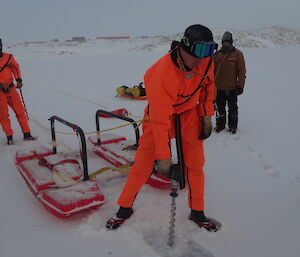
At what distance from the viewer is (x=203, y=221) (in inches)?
109

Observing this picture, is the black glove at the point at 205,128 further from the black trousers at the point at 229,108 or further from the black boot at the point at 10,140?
the black boot at the point at 10,140

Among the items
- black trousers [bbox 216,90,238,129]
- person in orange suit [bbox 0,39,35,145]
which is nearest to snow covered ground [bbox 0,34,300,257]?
black trousers [bbox 216,90,238,129]

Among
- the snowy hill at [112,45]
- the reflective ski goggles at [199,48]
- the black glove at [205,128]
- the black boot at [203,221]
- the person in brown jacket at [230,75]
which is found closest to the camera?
the reflective ski goggles at [199,48]

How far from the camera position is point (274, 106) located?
7.80 m

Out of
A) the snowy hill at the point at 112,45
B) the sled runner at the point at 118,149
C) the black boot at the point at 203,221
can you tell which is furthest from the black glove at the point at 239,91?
the snowy hill at the point at 112,45

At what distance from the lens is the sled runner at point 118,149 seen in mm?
3529

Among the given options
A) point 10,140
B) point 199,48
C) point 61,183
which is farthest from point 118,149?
point 199,48

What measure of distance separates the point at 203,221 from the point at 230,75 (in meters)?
3.33

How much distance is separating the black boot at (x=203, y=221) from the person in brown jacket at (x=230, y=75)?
311cm

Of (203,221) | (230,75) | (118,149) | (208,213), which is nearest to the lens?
(203,221)

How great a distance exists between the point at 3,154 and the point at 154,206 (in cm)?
320

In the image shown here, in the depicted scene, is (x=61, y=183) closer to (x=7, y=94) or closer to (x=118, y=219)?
(x=118, y=219)

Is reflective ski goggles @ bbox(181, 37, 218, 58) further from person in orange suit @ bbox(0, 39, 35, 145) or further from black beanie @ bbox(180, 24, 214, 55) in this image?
person in orange suit @ bbox(0, 39, 35, 145)

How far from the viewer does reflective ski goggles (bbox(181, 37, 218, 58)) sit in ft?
6.89
